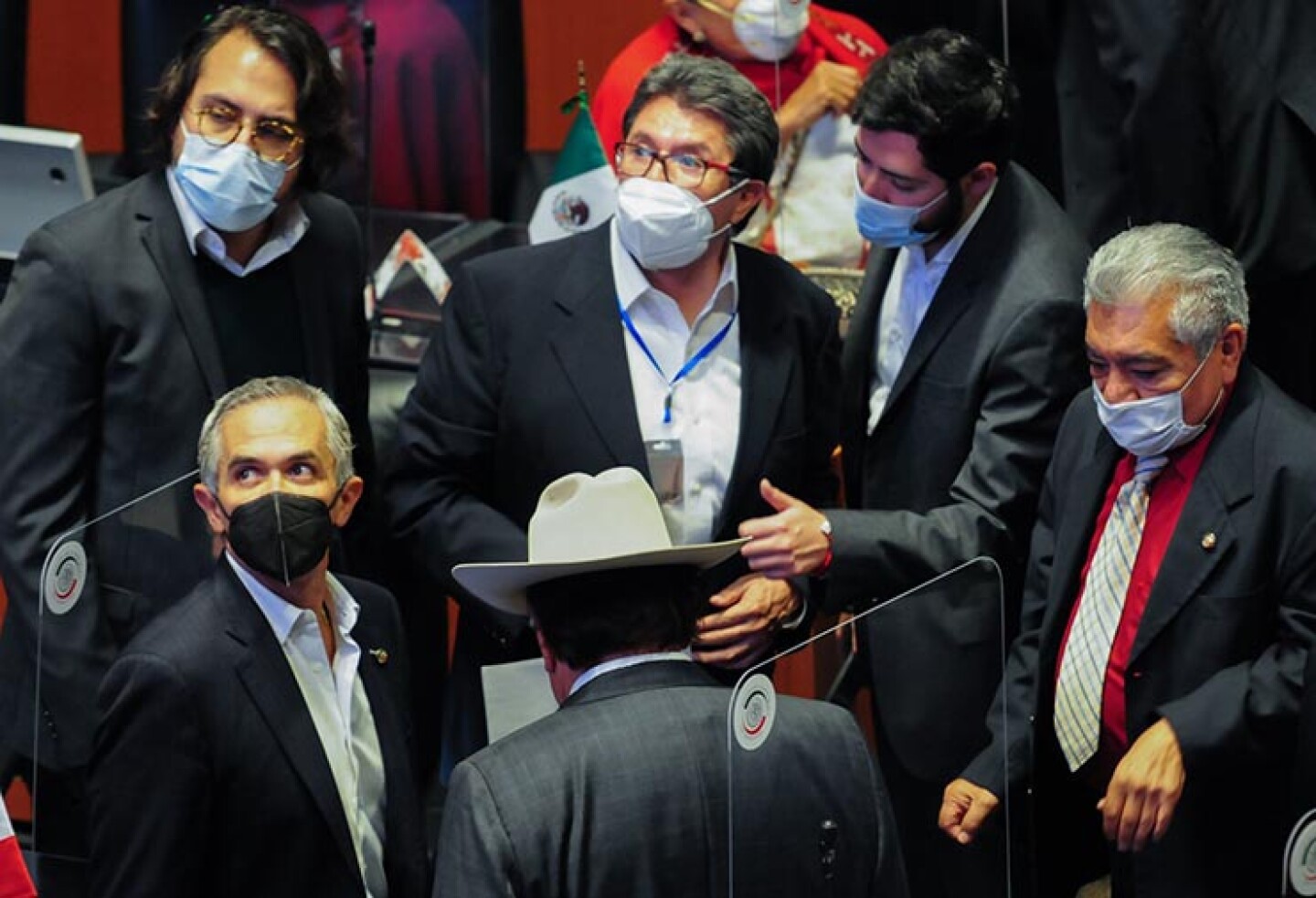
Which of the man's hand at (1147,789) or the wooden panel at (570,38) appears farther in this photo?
the wooden panel at (570,38)

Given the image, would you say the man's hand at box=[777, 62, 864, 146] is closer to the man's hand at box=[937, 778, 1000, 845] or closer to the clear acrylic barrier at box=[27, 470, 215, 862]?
the clear acrylic barrier at box=[27, 470, 215, 862]

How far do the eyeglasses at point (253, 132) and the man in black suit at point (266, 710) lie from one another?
654mm

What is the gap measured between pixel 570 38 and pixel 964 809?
4.01 m

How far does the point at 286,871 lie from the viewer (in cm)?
374

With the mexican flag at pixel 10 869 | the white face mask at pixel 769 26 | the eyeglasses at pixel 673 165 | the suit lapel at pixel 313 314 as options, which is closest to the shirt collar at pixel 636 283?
the eyeglasses at pixel 673 165

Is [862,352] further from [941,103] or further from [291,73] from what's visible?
[291,73]

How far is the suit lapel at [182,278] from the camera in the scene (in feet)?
14.6

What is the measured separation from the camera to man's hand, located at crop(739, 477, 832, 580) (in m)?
4.25

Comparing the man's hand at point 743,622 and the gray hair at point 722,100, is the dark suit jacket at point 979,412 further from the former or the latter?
the gray hair at point 722,100

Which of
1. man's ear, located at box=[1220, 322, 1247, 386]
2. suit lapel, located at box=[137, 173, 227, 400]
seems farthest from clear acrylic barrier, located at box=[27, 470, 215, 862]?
man's ear, located at box=[1220, 322, 1247, 386]

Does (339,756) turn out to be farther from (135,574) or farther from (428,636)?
(428,636)

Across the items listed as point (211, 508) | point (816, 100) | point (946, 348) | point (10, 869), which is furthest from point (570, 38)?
point (10, 869)

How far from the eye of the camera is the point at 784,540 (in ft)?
14.0

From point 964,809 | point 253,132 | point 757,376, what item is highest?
point 253,132
